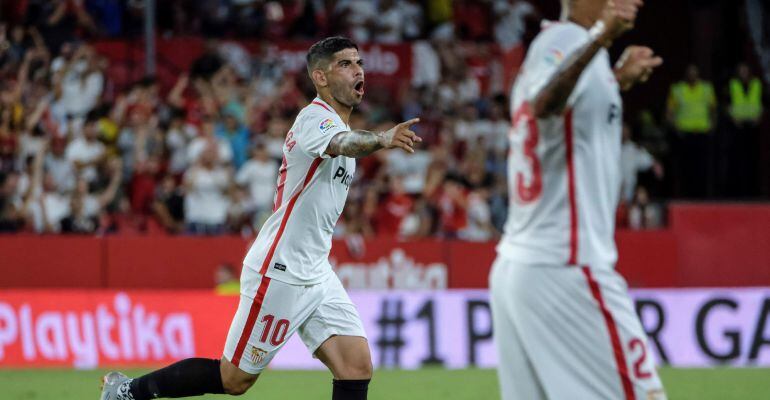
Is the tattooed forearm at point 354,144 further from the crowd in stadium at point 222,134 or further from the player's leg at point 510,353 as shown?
the crowd in stadium at point 222,134

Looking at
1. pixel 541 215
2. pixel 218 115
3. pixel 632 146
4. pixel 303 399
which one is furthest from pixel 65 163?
pixel 541 215

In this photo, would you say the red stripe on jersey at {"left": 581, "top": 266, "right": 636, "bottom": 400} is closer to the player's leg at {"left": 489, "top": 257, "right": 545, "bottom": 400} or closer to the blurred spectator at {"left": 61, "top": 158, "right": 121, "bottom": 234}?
the player's leg at {"left": 489, "top": 257, "right": 545, "bottom": 400}

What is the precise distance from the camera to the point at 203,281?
16656 mm

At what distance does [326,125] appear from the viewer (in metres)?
6.77

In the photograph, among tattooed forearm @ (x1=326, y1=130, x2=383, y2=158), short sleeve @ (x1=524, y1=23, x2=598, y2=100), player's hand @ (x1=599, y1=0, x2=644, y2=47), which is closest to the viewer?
player's hand @ (x1=599, y1=0, x2=644, y2=47)

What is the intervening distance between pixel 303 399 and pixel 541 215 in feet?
20.8

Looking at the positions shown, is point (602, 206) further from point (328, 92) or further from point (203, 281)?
point (203, 281)

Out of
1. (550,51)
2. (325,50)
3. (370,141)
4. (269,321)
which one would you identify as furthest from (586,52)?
(269,321)

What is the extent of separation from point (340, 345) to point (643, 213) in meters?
11.6

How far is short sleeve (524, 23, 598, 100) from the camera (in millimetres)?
4719

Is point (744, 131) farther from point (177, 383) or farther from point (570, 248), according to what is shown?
point (570, 248)

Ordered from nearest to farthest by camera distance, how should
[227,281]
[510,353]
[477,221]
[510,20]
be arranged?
[510,353] < [227,281] < [477,221] < [510,20]

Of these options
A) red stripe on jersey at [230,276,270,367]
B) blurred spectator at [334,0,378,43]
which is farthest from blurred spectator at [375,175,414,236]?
red stripe on jersey at [230,276,270,367]

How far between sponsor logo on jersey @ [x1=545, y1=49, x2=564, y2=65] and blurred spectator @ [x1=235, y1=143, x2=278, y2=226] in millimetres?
11620
